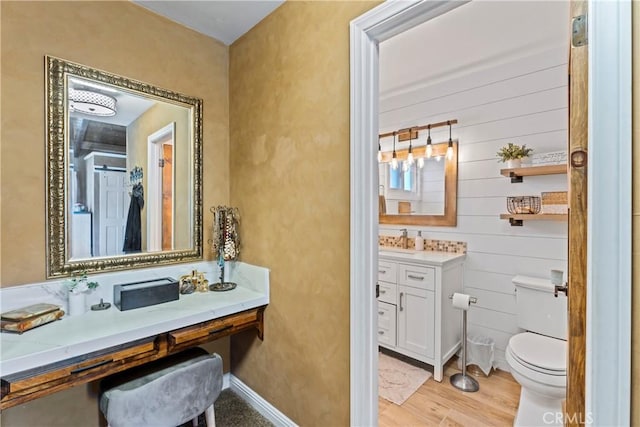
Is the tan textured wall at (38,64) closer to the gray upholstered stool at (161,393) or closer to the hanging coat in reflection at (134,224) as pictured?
the hanging coat in reflection at (134,224)

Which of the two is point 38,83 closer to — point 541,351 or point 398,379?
point 398,379

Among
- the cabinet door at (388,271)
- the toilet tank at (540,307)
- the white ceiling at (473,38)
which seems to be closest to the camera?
the white ceiling at (473,38)

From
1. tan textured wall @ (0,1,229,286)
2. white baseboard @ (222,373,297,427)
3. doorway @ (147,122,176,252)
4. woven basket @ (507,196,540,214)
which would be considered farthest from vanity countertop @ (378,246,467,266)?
tan textured wall @ (0,1,229,286)

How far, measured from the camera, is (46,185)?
1483 mm

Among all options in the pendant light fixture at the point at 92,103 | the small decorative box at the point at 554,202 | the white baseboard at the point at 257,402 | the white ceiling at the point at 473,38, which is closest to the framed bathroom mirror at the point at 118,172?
the pendant light fixture at the point at 92,103

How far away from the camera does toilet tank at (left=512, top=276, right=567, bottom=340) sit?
6.58ft

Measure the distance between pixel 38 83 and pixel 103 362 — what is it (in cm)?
141

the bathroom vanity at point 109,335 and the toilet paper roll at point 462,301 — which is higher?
the bathroom vanity at point 109,335

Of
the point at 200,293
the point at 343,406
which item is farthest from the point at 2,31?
the point at 343,406

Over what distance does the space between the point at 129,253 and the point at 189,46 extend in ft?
4.71

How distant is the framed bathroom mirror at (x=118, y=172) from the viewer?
59.9 inches

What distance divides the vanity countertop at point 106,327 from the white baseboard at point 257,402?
64cm

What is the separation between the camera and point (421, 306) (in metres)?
2.38

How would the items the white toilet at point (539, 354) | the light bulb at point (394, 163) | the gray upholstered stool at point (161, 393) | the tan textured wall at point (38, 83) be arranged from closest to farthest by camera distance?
the gray upholstered stool at point (161, 393) < the tan textured wall at point (38, 83) < the white toilet at point (539, 354) < the light bulb at point (394, 163)
